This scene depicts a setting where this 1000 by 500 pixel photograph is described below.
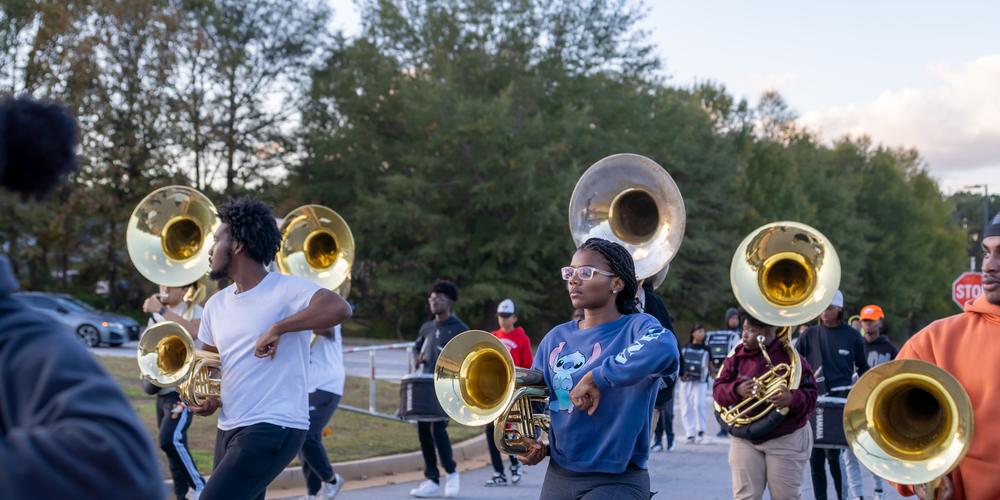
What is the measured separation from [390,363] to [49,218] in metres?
11.9

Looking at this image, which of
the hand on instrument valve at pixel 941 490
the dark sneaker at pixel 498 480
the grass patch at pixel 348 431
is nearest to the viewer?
the hand on instrument valve at pixel 941 490

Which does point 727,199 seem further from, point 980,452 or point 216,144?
point 980,452

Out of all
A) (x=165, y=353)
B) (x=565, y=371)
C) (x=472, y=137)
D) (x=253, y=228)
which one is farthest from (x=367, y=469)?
(x=472, y=137)

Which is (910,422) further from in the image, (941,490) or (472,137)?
(472,137)

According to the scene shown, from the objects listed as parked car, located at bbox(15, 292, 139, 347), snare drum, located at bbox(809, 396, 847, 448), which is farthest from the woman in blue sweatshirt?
parked car, located at bbox(15, 292, 139, 347)

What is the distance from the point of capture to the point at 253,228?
5.43 metres

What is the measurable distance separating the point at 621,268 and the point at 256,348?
1680mm

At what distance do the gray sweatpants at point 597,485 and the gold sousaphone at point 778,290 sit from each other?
2249 mm

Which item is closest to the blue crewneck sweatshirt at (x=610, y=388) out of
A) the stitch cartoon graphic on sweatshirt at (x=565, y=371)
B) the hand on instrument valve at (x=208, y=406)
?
the stitch cartoon graphic on sweatshirt at (x=565, y=371)

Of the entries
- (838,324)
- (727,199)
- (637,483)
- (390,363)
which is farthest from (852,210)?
(637,483)

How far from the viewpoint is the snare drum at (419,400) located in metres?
9.88

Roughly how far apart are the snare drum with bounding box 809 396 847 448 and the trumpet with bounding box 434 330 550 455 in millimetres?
4275

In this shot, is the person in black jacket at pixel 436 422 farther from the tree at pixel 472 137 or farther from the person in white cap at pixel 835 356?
the tree at pixel 472 137

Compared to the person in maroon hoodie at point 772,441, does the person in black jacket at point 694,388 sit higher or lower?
lower
